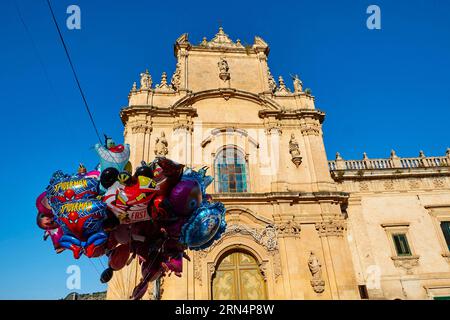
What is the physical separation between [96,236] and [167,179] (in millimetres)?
1404

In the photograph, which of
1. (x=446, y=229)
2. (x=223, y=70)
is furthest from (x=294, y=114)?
(x=446, y=229)

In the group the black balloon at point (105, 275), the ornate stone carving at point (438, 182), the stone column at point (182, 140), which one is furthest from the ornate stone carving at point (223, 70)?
the black balloon at point (105, 275)

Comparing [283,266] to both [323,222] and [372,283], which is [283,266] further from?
[372,283]

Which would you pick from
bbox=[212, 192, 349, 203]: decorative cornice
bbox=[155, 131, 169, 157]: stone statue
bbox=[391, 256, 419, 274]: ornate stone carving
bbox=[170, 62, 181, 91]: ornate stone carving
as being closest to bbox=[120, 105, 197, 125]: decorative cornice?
bbox=[155, 131, 169, 157]: stone statue

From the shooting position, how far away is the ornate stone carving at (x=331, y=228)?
13.6 meters

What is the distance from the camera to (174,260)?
6375 mm

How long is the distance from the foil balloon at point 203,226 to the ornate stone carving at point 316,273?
7811mm

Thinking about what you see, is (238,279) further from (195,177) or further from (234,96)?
(234,96)

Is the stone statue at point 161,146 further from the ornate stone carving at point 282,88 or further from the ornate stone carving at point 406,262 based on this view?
the ornate stone carving at point 406,262

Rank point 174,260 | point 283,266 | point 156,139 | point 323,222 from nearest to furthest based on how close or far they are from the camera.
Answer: point 174,260 < point 283,266 < point 323,222 < point 156,139

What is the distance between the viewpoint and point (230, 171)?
15.1 meters

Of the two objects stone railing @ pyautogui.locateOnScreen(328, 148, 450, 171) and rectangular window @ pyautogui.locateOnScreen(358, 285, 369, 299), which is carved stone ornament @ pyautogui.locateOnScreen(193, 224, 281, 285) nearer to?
rectangular window @ pyautogui.locateOnScreen(358, 285, 369, 299)
